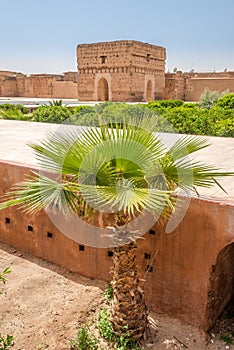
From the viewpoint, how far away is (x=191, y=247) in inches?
148

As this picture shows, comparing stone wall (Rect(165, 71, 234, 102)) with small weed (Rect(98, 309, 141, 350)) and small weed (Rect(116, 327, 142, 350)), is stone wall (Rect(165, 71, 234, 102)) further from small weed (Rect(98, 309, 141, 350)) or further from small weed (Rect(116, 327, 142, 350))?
small weed (Rect(116, 327, 142, 350))

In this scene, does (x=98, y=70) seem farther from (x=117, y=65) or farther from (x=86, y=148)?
(x=86, y=148)

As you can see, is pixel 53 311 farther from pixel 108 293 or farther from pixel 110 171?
pixel 110 171

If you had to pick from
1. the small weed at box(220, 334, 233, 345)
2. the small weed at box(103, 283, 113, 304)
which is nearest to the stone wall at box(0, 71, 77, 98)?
the small weed at box(103, 283, 113, 304)

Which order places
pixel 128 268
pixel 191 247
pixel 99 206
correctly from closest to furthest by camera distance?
pixel 99 206, pixel 128 268, pixel 191 247

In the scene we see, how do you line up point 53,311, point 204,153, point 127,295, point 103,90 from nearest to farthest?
point 127,295
point 53,311
point 204,153
point 103,90

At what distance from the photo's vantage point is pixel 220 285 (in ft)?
13.5

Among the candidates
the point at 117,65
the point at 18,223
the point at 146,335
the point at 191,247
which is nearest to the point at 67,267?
the point at 18,223

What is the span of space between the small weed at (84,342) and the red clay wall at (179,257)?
862 mm

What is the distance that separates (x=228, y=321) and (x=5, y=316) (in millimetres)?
2561

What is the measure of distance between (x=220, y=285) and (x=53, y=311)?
76.6 inches

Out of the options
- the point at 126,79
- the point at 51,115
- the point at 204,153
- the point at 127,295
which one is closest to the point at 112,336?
the point at 127,295

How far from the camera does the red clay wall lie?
356 centimetres

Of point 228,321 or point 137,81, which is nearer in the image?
point 228,321
